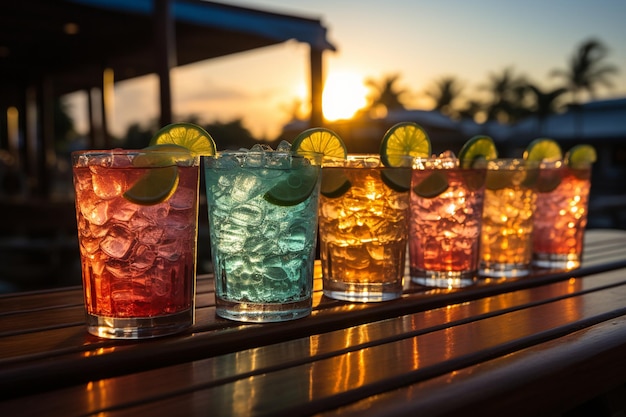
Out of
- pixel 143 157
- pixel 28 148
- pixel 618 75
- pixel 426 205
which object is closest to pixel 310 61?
pixel 426 205

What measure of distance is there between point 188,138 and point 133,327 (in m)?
0.33

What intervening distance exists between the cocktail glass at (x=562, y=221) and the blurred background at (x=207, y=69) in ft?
11.5

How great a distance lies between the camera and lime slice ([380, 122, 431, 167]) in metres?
1.33

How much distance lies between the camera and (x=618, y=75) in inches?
1672

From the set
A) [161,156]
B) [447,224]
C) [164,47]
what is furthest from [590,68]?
[161,156]

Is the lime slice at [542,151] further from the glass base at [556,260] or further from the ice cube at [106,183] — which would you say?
the ice cube at [106,183]

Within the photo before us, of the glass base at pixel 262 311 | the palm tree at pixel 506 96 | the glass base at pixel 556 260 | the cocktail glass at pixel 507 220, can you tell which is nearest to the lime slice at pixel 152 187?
the glass base at pixel 262 311

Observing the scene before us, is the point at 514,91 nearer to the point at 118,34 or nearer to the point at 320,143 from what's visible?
the point at 118,34

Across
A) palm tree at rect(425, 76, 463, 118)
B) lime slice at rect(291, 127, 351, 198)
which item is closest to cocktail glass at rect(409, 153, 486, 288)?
lime slice at rect(291, 127, 351, 198)

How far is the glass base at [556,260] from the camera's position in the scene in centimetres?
175

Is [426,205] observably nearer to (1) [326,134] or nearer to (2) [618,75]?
(1) [326,134]

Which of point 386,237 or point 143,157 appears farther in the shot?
point 386,237

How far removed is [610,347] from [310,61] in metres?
6.00

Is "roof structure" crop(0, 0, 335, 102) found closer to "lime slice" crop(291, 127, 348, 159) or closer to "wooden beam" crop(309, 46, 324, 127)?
"wooden beam" crop(309, 46, 324, 127)
